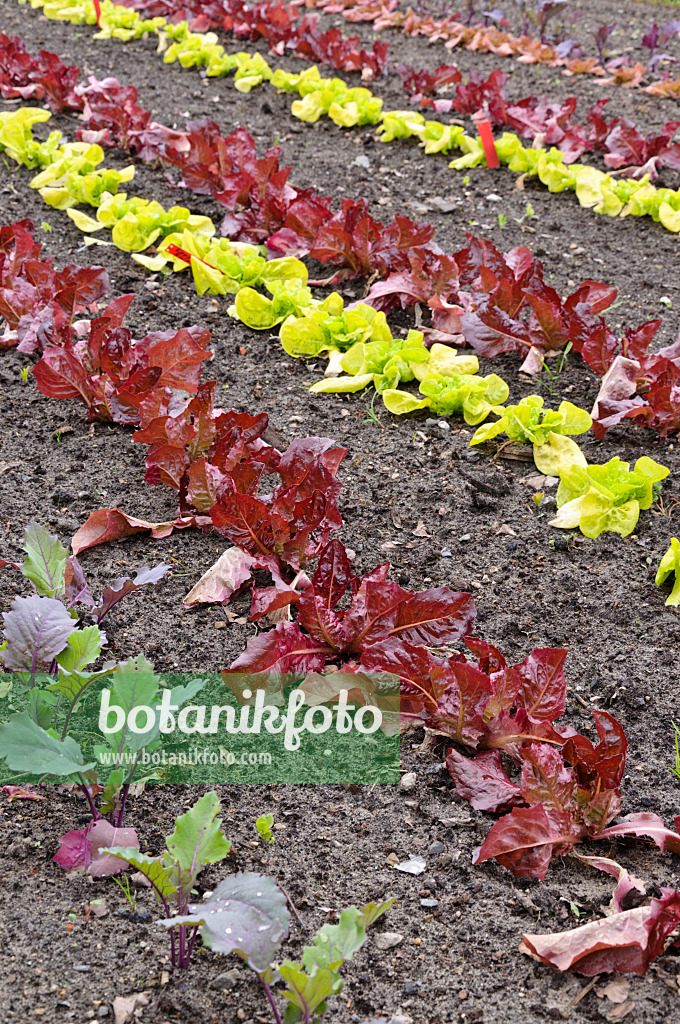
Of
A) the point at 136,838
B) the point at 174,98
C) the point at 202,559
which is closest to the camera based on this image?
the point at 136,838

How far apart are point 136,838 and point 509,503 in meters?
1.49

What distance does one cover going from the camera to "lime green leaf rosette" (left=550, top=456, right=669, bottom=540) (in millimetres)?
2531

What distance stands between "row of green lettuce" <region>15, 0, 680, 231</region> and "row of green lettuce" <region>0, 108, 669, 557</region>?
1547 millimetres

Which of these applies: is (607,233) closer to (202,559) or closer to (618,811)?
(202,559)

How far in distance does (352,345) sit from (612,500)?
121cm

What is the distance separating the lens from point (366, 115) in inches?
209

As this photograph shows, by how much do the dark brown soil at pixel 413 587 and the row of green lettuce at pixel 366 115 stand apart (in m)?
0.14

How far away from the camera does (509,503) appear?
270 centimetres

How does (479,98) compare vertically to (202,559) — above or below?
above

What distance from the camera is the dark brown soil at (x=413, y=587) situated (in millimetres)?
1519

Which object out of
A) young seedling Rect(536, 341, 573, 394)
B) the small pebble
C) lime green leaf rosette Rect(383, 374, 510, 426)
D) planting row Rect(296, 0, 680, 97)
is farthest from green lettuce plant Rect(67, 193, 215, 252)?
planting row Rect(296, 0, 680, 97)

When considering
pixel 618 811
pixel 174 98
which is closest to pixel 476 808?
pixel 618 811

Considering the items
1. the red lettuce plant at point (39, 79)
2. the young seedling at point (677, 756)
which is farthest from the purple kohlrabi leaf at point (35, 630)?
the red lettuce plant at point (39, 79)

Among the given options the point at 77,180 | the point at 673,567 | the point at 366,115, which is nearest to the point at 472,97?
the point at 366,115
